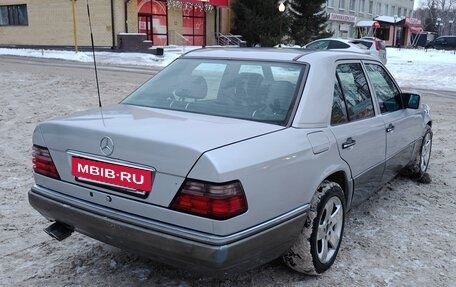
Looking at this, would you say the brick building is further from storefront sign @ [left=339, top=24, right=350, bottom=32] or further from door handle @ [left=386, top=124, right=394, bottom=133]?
door handle @ [left=386, top=124, right=394, bottom=133]

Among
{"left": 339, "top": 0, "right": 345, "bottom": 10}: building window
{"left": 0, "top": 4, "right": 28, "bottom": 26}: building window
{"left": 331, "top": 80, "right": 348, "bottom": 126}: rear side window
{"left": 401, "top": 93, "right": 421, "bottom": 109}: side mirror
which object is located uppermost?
{"left": 339, "top": 0, "right": 345, "bottom": 10}: building window

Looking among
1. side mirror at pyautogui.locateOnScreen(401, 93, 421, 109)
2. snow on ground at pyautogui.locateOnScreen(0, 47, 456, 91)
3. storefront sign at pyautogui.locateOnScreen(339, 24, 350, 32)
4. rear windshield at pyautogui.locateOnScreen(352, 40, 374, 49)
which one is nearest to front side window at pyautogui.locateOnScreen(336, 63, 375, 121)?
side mirror at pyautogui.locateOnScreen(401, 93, 421, 109)

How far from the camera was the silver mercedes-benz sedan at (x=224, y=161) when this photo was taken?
253cm

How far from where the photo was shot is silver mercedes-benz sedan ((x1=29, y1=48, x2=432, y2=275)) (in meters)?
2.53

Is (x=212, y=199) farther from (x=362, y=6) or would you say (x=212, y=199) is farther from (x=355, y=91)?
(x=362, y=6)

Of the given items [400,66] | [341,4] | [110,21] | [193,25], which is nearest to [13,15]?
[110,21]

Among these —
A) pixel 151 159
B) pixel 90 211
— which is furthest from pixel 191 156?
pixel 90 211

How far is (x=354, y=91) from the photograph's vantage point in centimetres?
387

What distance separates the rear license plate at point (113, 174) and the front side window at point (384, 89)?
2.45 metres

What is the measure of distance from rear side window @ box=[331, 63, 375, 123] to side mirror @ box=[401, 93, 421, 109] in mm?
853

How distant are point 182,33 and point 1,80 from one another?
63.2ft

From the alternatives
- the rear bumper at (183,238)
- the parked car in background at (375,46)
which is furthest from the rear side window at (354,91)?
the parked car in background at (375,46)

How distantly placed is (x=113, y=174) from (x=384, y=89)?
9.37 feet

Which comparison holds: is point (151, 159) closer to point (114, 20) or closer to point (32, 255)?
point (32, 255)
